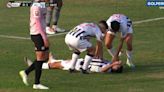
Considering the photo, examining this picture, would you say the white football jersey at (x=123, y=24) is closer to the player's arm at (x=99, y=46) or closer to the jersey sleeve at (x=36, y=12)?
the player's arm at (x=99, y=46)

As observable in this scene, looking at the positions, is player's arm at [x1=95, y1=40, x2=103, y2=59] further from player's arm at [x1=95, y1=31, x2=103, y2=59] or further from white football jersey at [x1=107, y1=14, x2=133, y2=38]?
white football jersey at [x1=107, y1=14, x2=133, y2=38]

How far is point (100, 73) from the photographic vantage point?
1383 cm

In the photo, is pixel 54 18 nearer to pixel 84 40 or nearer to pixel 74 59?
pixel 74 59

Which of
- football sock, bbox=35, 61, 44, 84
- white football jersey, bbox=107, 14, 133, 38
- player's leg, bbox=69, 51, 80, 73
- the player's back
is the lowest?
player's leg, bbox=69, 51, 80, 73

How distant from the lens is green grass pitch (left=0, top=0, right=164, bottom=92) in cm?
1228

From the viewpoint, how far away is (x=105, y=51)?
1720 cm

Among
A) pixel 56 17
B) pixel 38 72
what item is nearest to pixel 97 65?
pixel 38 72

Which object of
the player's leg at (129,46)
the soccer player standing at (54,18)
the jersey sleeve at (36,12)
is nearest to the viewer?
the jersey sleeve at (36,12)

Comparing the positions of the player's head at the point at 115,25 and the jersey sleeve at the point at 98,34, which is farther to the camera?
the player's head at the point at 115,25

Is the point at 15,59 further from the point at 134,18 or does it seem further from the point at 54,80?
the point at 134,18

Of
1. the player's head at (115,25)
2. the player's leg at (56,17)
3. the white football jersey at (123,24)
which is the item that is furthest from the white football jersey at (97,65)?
the player's leg at (56,17)

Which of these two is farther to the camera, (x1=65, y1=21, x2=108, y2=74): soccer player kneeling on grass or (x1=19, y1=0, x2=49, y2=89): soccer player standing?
(x1=65, y1=21, x2=108, y2=74): soccer player kneeling on grass

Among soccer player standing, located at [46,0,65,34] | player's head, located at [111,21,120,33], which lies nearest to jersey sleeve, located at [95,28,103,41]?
player's head, located at [111,21,120,33]

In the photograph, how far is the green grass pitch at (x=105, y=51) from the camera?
484 inches
